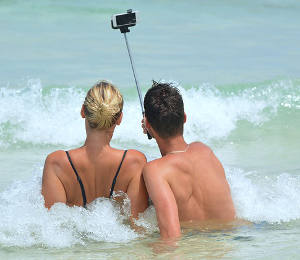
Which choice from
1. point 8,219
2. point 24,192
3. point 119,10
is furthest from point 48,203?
point 119,10

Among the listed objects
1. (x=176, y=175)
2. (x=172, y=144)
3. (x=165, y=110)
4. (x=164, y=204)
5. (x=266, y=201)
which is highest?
(x=165, y=110)

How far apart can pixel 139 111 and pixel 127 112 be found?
0.18 m

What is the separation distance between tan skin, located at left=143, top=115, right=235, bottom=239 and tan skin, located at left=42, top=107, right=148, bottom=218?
203 millimetres

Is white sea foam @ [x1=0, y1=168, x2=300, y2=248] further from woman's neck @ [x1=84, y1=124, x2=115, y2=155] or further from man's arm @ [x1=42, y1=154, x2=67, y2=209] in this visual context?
woman's neck @ [x1=84, y1=124, x2=115, y2=155]

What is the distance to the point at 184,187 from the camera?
4035 millimetres

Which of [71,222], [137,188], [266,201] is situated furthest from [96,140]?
[266,201]

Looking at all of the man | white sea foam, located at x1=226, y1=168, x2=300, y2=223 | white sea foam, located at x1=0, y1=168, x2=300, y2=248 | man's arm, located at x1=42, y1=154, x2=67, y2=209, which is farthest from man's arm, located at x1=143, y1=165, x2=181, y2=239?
white sea foam, located at x1=226, y1=168, x2=300, y2=223

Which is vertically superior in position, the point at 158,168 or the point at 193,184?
the point at 158,168

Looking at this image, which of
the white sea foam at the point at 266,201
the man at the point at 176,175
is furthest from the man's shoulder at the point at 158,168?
the white sea foam at the point at 266,201

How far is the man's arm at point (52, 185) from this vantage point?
4.16 meters

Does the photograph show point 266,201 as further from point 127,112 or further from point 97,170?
point 127,112

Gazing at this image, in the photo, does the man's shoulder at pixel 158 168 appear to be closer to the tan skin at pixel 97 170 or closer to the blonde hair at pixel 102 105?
the tan skin at pixel 97 170

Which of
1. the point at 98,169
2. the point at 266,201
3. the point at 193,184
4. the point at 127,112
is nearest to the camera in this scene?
the point at 193,184

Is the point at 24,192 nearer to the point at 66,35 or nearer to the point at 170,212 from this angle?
the point at 170,212
